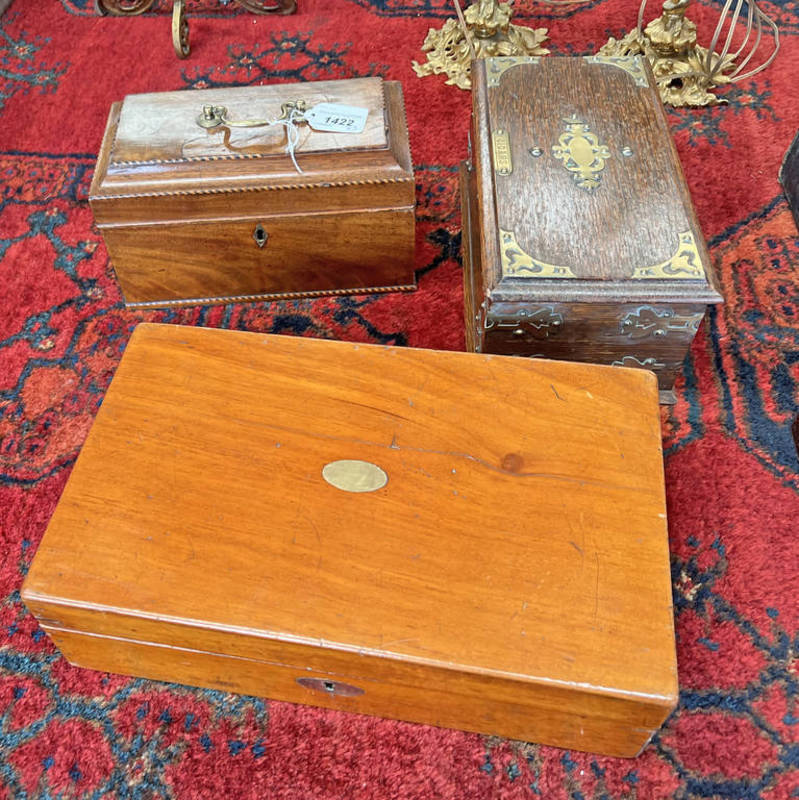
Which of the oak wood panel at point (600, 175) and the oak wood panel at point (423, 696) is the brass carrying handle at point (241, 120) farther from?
the oak wood panel at point (423, 696)

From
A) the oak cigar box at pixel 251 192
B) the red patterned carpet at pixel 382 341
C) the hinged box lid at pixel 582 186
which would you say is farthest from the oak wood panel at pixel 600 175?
the red patterned carpet at pixel 382 341

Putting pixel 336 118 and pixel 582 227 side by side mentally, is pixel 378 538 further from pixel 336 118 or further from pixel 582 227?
pixel 336 118

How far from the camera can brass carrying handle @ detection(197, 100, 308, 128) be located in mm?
1543

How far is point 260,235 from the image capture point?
1604 millimetres

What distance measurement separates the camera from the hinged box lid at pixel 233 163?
1495mm

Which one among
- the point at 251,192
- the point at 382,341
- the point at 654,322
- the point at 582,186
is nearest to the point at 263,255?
the point at 251,192

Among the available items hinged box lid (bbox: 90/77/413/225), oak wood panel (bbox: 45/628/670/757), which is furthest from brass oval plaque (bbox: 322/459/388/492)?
hinged box lid (bbox: 90/77/413/225)

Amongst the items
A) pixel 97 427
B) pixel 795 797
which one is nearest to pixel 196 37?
pixel 97 427

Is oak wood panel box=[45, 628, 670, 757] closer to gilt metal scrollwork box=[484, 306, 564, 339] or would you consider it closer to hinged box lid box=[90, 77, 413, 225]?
gilt metal scrollwork box=[484, 306, 564, 339]

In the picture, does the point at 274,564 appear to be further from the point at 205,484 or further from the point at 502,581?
the point at 502,581

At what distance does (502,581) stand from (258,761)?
1.63 ft

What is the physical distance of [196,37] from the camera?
2467 millimetres

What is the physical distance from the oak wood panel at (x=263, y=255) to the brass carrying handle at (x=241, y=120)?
184 mm

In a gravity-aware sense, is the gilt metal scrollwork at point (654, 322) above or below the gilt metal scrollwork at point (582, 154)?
below
